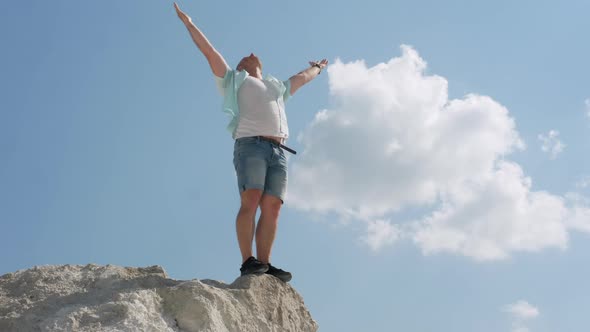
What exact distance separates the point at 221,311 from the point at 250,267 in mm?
751

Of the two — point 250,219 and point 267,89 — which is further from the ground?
point 267,89

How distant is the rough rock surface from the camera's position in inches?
176

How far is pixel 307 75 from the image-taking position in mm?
6773

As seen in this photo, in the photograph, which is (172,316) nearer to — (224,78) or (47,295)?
(47,295)

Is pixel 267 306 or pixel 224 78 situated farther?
pixel 224 78

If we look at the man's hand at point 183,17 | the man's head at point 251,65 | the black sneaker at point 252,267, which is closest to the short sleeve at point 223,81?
the man's head at point 251,65

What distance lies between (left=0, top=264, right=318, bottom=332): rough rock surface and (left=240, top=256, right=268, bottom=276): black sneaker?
77 millimetres

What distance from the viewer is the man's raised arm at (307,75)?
6571 mm

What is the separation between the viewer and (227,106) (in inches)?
239

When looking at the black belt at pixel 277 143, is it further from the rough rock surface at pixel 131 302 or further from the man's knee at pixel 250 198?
the rough rock surface at pixel 131 302

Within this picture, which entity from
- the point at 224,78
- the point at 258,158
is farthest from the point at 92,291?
the point at 224,78

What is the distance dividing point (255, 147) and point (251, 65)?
1.05m

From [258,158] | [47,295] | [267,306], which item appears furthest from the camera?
[258,158]

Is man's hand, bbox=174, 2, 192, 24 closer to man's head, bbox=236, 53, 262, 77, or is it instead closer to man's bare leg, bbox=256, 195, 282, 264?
man's head, bbox=236, 53, 262, 77
